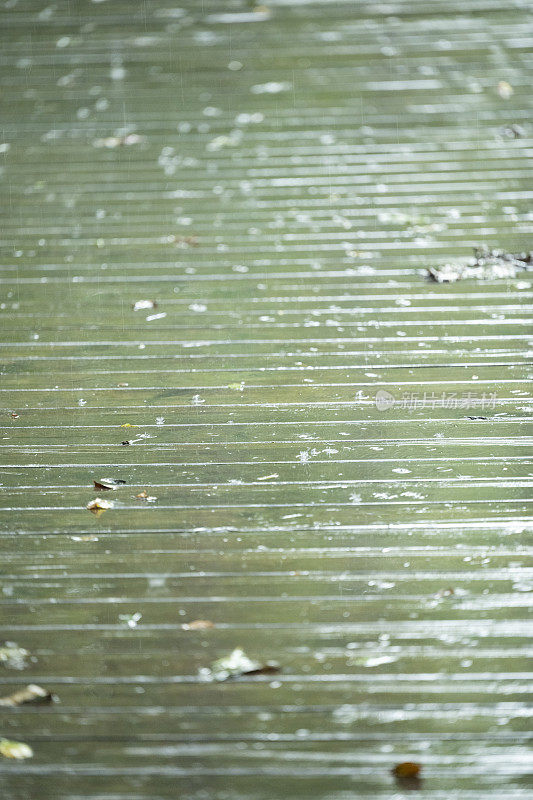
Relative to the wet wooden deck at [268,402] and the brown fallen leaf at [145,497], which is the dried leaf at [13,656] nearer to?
the wet wooden deck at [268,402]

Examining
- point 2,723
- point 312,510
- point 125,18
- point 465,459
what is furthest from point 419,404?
point 125,18

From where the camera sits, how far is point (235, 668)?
1.76 meters

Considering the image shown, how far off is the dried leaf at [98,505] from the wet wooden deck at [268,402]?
0.02 meters

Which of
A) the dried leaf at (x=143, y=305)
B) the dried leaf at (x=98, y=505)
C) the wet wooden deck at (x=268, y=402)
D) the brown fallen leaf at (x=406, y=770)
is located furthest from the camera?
the dried leaf at (x=143, y=305)

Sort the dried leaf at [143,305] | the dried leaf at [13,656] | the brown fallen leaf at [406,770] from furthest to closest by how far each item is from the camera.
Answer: the dried leaf at [143,305]
the dried leaf at [13,656]
the brown fallen leaf at [406,770]

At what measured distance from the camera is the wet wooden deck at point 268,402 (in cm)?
165

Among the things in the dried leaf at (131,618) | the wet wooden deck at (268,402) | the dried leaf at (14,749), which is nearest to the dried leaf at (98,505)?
the wet wooden deck at (268,402)

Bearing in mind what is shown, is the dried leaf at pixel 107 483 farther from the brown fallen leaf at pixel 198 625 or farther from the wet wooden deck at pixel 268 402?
the brown fallen leaf at pixel 198 625

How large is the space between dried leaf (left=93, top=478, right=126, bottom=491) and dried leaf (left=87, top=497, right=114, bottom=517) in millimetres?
53

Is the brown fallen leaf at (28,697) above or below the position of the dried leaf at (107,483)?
below

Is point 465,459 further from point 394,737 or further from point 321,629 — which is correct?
point 394,737

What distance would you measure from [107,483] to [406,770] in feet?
3.41

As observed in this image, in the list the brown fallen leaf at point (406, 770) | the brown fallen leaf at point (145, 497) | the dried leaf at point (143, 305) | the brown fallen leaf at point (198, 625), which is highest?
the dried leaf at point (143, 305)

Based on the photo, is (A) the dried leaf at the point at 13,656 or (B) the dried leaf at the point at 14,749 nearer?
(B) the dried leaf at the point at 14,749
